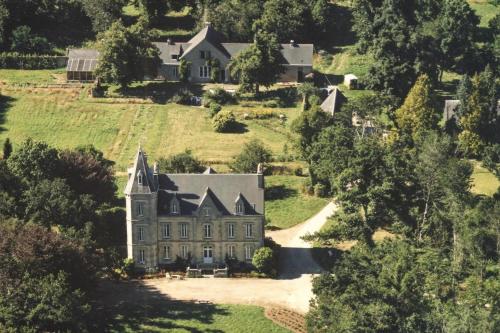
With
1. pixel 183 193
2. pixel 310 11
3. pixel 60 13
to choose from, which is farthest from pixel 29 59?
pixel 183 193

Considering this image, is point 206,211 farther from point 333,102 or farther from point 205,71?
point 205,71

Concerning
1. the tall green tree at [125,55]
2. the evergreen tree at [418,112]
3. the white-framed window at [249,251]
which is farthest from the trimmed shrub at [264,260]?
the tall green tree at [125,55]

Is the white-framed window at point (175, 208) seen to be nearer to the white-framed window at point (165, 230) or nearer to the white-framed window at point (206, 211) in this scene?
the white-framed window at point (165, 230)

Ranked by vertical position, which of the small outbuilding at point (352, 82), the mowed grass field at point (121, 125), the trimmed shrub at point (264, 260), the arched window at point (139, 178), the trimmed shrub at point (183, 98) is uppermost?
the small outbuilding at point (352, 82)

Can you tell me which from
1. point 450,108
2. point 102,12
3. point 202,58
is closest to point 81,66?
point 102,12

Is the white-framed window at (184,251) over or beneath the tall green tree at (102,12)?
beneath

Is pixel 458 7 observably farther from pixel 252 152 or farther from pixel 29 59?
pixel 29 59

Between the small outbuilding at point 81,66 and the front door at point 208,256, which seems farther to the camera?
the small outbuilding at point 81,66
